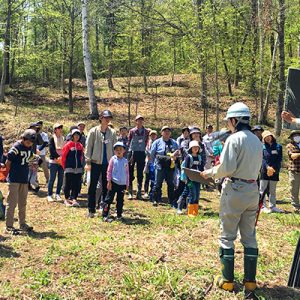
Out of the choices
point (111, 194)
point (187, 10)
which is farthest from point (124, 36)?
point (111, 194)

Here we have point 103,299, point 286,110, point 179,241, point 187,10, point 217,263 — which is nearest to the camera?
point 103,299

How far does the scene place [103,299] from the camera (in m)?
4.72

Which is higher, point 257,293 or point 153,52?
point 153,52

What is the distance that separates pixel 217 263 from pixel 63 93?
24.5 m

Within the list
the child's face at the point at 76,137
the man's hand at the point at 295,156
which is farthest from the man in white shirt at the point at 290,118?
the child's face at the point at 76,137

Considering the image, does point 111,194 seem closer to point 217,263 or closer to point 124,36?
point 217,263

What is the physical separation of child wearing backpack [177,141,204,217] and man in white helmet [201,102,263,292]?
401cm

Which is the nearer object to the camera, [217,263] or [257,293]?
[257,293]

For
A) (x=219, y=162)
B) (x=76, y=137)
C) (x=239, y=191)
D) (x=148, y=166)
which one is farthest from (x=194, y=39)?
(x=239, y=191)

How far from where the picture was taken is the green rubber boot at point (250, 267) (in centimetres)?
473

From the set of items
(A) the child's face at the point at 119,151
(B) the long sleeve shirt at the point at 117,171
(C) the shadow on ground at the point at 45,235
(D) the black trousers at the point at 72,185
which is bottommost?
(C) the shadow on ground at the point at 45,235

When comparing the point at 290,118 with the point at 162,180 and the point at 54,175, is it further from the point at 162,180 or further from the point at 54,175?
the point at 54,175

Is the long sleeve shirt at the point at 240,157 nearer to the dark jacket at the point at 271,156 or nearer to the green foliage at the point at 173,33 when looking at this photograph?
the dark jacket at the point at 271,156

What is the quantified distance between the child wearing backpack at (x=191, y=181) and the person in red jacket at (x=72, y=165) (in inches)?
103
